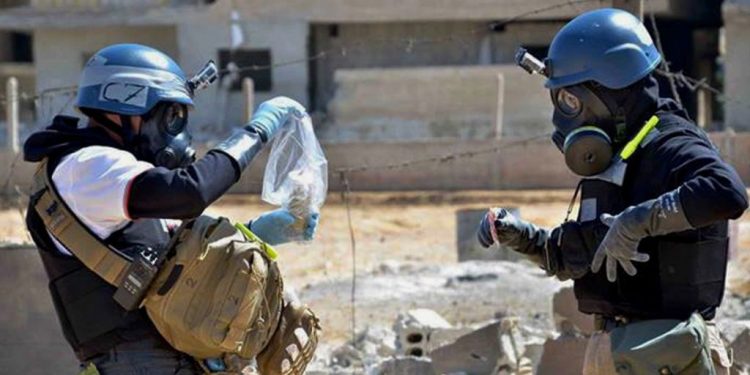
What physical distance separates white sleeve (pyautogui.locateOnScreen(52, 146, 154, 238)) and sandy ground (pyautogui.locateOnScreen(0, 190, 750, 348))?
5.61m

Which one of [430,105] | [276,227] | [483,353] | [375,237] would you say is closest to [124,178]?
[276,227]

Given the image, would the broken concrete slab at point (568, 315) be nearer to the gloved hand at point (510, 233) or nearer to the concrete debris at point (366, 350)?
the concrete debris at point (366, 350)

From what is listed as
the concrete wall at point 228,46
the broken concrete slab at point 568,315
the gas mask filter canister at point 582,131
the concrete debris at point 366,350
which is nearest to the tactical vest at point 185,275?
the gas mask filter canister at point 582,131

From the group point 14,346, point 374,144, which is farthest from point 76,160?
point 374,144

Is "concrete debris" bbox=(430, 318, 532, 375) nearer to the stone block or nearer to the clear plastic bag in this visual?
the clear plastic bag

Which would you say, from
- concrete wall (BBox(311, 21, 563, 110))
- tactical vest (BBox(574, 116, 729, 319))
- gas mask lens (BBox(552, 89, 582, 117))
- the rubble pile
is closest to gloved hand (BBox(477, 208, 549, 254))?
tactical vest (BBox(574, 116, 729, 319))

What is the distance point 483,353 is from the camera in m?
7.66

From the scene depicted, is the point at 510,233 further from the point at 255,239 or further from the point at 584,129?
the point at 255,239

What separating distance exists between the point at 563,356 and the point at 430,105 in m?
22.0

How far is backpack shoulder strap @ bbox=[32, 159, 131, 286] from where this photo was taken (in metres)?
4.21

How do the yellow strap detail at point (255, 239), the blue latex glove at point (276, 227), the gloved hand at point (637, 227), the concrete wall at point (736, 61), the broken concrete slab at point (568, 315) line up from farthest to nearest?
1. the concrete wall at point (736, 61)
2. the broken concrete slab at point (568, 315)
3. the blue latex glove at point (276, 227)
4. the yellow strap detail at point (255, 239)
5. the gloved hand at point (637, 227)

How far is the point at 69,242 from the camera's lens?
4227 mm

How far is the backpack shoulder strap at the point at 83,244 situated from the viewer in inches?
166

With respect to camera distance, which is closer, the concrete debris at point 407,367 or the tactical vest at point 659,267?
the tactical vest at point 659,267
